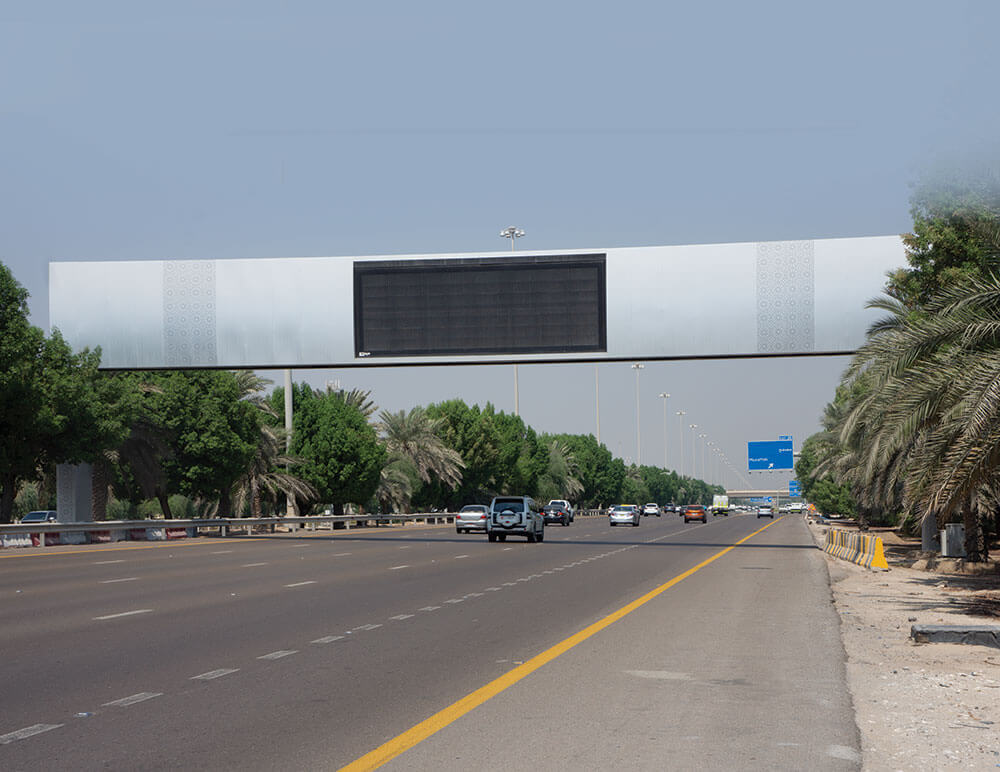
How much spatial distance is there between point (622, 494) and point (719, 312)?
148 metres

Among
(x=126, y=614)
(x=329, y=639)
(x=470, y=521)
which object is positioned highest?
(x=329, y=639)

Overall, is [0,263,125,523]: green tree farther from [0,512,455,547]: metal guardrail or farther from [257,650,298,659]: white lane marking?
[257,650,298,659]: white lane marking

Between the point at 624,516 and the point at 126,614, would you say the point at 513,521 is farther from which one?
the point at 624,516

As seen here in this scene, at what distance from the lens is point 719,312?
34906 mm

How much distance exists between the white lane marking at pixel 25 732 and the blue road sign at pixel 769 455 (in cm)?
11571

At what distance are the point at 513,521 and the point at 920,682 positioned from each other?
34862 mm

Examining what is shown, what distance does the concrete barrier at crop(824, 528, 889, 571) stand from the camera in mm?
29406

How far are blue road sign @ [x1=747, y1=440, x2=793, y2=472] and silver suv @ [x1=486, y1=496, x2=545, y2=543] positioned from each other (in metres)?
78.1

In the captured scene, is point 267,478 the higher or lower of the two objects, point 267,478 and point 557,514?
the higher

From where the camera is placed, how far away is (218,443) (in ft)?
204

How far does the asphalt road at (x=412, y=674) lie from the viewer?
7.54 metres

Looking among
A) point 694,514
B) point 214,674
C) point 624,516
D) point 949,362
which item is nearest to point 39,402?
point 949,362

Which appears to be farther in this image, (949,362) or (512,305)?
(512,305)

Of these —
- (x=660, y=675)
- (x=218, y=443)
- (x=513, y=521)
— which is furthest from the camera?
(x=218, y=443)
